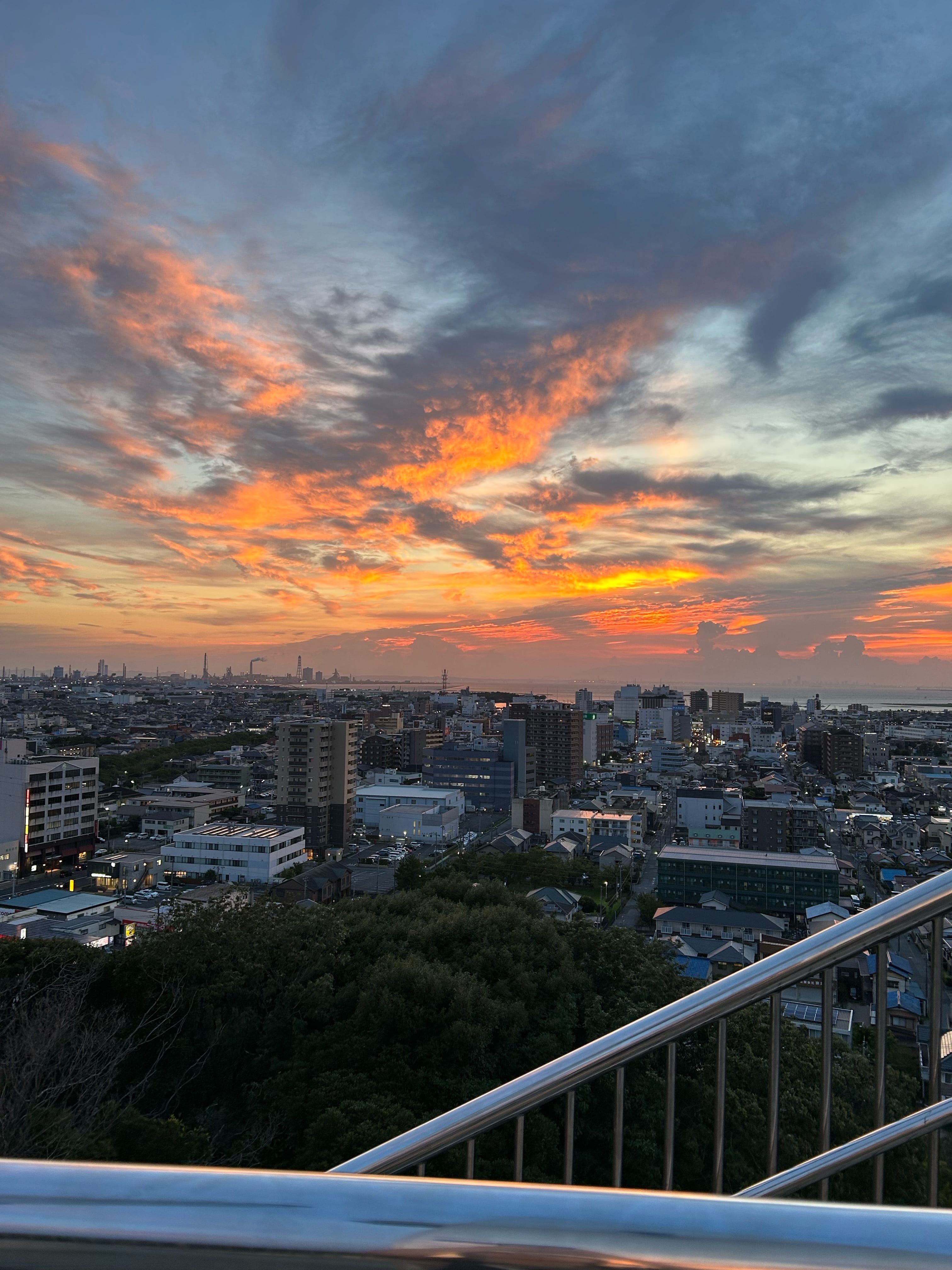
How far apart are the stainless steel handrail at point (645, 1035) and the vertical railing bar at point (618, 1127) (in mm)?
34

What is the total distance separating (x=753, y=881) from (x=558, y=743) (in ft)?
55.6

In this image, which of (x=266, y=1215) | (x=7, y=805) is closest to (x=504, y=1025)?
(x=266, y=1215)

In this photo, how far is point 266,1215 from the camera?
0.30 m

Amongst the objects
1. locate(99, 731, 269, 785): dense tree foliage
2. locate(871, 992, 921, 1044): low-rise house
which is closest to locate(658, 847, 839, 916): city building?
locate(871, 992, 921, 1044): low-rise house

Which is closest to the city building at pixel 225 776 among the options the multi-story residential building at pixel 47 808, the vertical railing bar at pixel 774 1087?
the multi-story residential building at pixel 47 808

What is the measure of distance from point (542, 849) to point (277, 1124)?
32.2 feet

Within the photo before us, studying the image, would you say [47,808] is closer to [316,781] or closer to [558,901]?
[316,781]

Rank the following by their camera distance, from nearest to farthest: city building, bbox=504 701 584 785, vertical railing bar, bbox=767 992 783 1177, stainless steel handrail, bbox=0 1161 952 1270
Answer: stainless steel handrail, bbox=0 1161 952 1270, vertical railing bar, bbox=767 992 783 1177, city building, bbox=504 701 584 785

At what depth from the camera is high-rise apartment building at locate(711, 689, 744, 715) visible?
192 ft

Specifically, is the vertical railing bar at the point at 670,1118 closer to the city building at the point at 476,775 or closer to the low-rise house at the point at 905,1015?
the low-rise house at the point at 905,1015

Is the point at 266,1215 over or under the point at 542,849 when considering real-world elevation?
over

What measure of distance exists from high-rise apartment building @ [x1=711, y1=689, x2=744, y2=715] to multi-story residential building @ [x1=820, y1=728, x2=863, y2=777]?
29.0 m

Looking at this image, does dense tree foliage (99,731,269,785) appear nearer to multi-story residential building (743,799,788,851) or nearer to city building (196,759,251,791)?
city building (196,759,251,791)

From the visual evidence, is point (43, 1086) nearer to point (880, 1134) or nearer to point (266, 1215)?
point (880, 1134)
